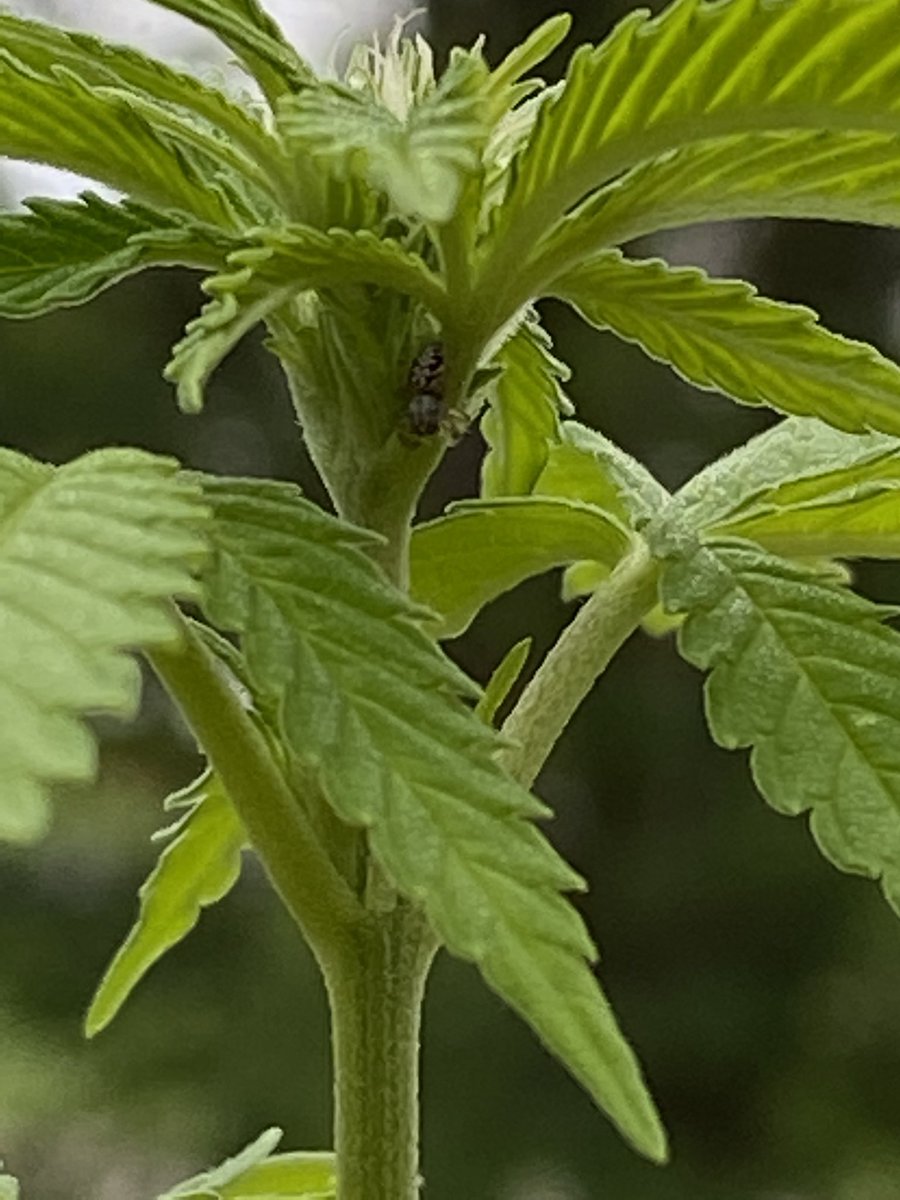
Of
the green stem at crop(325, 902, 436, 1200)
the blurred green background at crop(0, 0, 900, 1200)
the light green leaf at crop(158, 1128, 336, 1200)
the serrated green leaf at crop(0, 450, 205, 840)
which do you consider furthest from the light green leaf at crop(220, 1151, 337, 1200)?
the blurred green background at crop(0, 0, 900, 1200)

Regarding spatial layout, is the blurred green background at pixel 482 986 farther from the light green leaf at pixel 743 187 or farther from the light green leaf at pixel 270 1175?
the light green leaf at pixel 743 187

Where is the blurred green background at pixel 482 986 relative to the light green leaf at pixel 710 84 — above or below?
below

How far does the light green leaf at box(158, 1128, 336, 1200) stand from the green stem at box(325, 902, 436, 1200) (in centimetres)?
13

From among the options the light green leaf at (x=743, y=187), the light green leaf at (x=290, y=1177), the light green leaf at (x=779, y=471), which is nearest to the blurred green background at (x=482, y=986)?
the light green leaf at (x=290, y=1177)

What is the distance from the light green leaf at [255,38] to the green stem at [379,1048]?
0.42 ft

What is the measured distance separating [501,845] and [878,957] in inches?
58.1

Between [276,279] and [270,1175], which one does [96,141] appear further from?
[270,1175]

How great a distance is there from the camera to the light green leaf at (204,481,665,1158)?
22 centimetres

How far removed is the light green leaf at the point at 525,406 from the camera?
370 mm

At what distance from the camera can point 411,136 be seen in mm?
248

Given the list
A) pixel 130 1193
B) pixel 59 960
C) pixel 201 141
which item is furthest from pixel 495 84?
pixel 130 1193

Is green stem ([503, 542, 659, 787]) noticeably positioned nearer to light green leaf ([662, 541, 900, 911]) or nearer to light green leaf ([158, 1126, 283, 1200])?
light green leaf ([662, 541, 900, 911])

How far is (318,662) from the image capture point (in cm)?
24

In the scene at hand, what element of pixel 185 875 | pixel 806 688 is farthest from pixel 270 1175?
pixel 806 688
